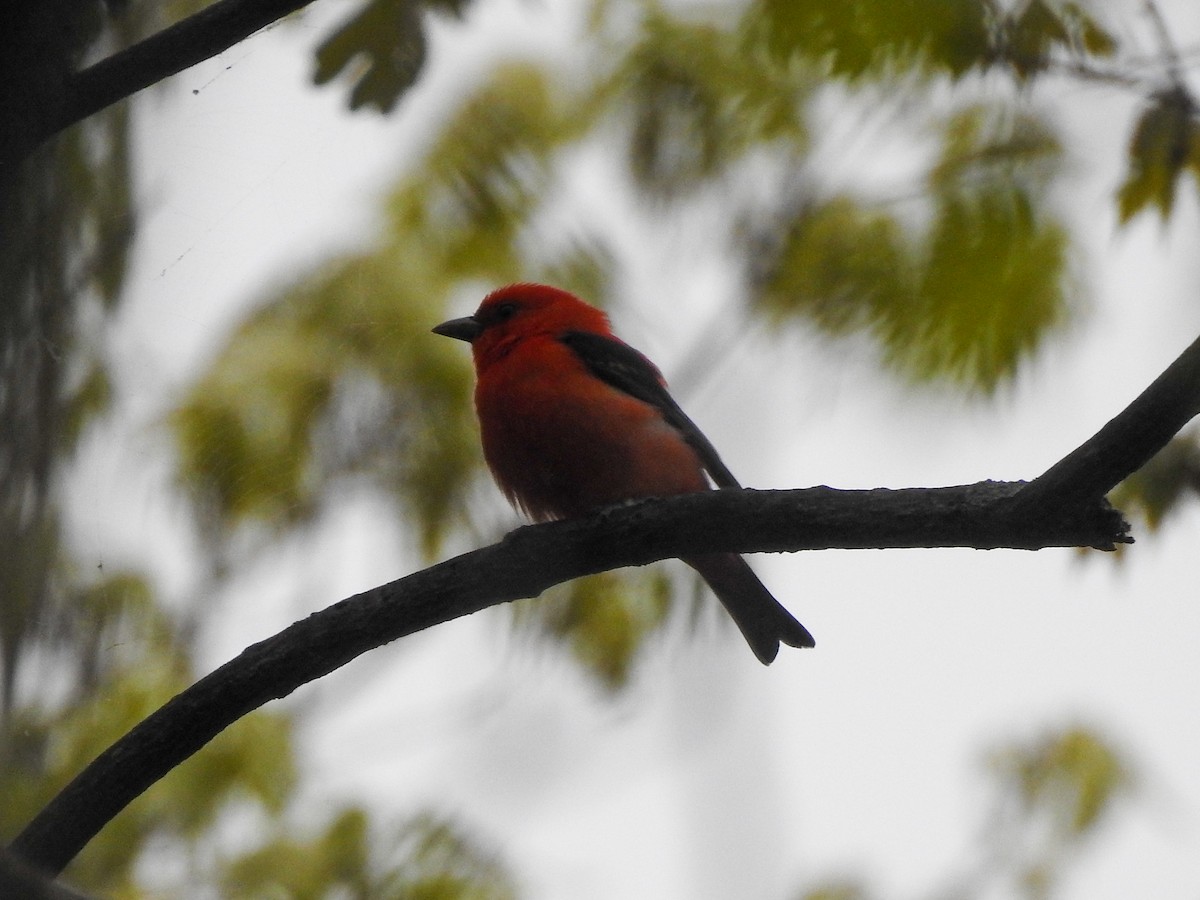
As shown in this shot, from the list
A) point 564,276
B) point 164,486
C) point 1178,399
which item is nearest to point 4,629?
point 1178,399

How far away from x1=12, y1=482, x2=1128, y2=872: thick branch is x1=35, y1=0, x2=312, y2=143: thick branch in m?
1.28

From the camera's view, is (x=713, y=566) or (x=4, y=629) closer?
(x=4, y=629)

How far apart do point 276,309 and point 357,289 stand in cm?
67

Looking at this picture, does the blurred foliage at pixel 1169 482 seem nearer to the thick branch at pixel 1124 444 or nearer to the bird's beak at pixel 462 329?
the thick branch at pixel 1124 444

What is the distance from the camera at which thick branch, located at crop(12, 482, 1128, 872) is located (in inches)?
115

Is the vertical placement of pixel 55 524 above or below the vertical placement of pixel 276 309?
above

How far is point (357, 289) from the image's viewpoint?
5.75 meters

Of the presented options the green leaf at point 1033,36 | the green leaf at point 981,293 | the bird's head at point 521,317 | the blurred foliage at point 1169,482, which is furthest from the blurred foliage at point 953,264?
the bird's head at point 521,317

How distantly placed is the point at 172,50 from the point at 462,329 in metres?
2.83

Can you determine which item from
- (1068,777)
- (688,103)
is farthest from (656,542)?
(1068,777)

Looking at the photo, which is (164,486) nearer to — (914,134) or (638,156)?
(638,156)

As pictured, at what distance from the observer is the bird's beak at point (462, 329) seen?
5594 millimetres

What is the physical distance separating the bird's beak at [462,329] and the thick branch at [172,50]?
8.92 ft

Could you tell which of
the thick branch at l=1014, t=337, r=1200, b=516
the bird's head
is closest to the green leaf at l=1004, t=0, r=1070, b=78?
the thick branch at l=1014, t=337, r=1200, b=516
